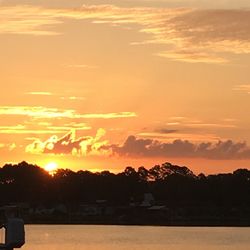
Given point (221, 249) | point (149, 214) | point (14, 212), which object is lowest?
point (149, 214)

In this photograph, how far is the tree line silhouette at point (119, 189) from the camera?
551ft

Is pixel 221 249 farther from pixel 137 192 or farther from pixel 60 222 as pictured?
pixel 137 192

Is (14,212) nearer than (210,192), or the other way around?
(14,212)

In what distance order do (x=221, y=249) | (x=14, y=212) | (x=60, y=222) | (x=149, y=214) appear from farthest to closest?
(x=149, y=214)
(x=60, y=222)
(x=221, y=249)
(x=14, y=212)

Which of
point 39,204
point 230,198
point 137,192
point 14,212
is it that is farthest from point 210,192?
point 14,212

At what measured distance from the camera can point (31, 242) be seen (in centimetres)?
9181

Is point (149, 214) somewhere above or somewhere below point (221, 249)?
below

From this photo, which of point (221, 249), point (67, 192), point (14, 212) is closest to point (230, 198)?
point (67, 192)

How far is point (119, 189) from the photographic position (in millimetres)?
175375

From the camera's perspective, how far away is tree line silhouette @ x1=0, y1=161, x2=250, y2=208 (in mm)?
168000

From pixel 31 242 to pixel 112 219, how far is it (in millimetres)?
81218

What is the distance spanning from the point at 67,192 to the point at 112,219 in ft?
29.5

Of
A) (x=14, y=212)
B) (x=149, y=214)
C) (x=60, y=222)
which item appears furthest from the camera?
(x=149, y=214)

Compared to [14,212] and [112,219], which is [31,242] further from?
[112,219]
